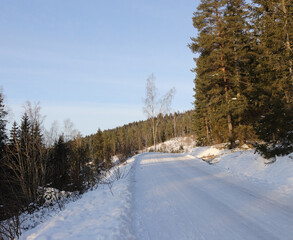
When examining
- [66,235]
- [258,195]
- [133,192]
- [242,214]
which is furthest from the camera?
[133,192]

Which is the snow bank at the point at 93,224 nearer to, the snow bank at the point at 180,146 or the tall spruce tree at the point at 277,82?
the tall spruce tree at the point at 277,82

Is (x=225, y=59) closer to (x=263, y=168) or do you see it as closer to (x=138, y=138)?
(x=263, y=168)

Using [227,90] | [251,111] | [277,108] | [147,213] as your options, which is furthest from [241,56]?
[147,213]

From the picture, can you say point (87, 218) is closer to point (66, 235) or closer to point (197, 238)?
point (66, 235)

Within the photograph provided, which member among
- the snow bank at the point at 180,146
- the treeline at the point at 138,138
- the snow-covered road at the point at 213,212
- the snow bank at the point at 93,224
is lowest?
the snow bank at the point at 180,146

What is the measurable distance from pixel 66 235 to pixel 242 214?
4179mm

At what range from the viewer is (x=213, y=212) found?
16.0 feet

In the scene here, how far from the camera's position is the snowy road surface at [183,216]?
392 cm

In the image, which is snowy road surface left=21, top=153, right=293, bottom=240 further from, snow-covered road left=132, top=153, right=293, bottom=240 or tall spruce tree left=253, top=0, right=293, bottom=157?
tall spruce tree left=253, top=0, right=293, bottom=157

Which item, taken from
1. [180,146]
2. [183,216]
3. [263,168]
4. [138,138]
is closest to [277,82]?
[263,168]

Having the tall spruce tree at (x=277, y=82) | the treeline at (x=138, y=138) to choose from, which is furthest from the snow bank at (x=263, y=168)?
the treeline at (x=138, y=138)

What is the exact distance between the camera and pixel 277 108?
9.19 metres

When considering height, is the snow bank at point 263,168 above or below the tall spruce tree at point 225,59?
below

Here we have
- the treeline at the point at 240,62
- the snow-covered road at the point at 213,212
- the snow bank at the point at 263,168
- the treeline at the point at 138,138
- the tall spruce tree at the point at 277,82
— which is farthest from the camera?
the treeline at the point at 138,138
